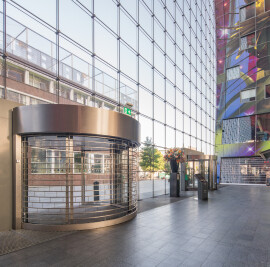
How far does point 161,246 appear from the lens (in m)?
4.63

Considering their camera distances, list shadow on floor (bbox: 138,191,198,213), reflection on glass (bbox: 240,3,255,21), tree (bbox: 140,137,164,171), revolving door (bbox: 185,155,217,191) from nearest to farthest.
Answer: shadow on floor (bbox: 138,191,198,213)
tree (bbox: 140,137,164,171)
revolving door (bbox: 185,155,217,191)
reflection on glass (bbox: 240,3,255,21)

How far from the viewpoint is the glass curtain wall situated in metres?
7.12

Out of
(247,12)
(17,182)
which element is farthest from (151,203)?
(247,12)

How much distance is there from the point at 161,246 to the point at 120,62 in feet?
28.4

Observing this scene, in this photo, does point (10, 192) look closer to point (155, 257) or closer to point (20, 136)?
point (20, 136)

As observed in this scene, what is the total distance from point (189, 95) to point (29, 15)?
14152 mm

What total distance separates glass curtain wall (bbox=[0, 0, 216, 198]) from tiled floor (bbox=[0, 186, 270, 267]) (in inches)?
175

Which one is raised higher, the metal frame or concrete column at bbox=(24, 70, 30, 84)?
concrete column at bbox=(24, 70, 30, 84)

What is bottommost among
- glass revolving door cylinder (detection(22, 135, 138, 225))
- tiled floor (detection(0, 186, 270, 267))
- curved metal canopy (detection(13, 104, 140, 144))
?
tiled floor (detection(0, 186, 270, 267))

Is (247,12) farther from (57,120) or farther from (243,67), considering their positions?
(57,120)

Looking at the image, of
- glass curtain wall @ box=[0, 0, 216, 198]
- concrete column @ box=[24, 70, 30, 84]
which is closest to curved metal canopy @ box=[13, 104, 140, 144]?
glass curtain wall @ box=[0, 0, 216, 198]

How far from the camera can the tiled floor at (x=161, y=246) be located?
392 cm

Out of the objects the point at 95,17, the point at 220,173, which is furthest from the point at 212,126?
the point at 95,17

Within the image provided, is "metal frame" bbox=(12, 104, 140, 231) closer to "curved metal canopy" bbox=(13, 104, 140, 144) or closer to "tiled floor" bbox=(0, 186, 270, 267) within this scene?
"curved metal canopy" bbox=(13, 104, 140, 144)
